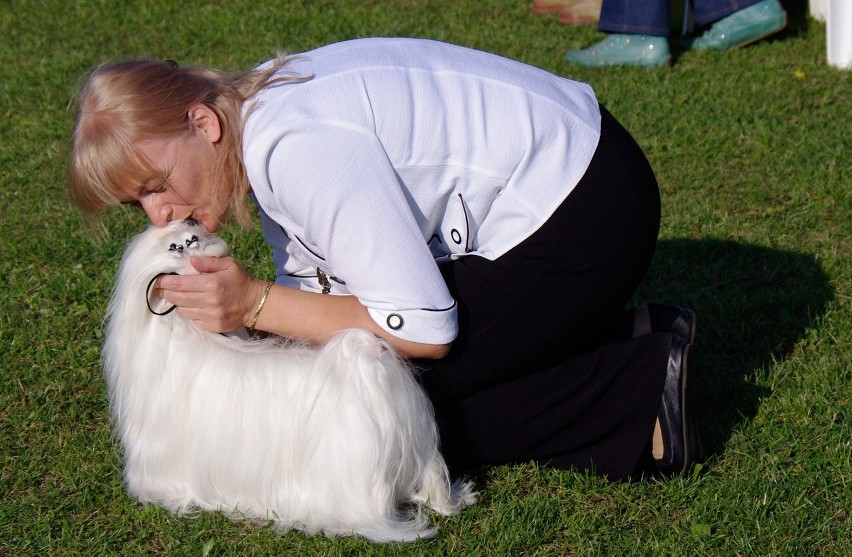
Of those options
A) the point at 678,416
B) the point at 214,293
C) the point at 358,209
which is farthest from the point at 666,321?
the point at 214,293

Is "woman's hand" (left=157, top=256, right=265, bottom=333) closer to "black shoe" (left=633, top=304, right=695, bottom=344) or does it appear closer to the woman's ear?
the woman's ear

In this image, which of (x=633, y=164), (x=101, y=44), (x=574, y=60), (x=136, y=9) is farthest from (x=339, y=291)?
(x=136, y=9)

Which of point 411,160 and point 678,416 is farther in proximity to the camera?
point 678,416

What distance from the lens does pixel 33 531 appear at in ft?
8.50

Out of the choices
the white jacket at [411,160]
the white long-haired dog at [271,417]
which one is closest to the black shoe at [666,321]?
the white jacket at [411,160]

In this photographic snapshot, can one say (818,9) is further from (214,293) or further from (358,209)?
(214,293)

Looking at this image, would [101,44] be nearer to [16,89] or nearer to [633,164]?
[16,89]

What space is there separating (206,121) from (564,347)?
1.07 meters

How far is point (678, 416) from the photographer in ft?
8.52

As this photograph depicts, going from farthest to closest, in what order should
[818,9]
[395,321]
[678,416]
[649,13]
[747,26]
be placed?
[818,9] < [747,26] < [649,13] < [678,416] < [395,321]

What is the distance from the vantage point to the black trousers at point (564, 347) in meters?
2.50

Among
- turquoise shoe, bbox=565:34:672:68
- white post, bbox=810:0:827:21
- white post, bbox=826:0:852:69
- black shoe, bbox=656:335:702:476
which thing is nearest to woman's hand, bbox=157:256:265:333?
black shoe, bbox=656:335:702:476

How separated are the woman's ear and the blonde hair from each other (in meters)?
0.01

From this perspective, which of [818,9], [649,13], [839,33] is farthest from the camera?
[818,9]
